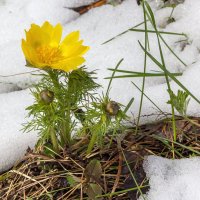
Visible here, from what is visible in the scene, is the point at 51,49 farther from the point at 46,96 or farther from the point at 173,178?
the point at 173,178

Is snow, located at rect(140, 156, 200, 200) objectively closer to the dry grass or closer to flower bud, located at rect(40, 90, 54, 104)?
the dry grass

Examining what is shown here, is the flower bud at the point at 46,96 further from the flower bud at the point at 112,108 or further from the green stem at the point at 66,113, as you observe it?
the flower bud at the point at 112,108

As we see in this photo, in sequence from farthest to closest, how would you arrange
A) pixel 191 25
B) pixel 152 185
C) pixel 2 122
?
pixel 191 25, pixel 2 122, pixel 152 185

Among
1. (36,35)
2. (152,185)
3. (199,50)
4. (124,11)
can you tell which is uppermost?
(36,35)

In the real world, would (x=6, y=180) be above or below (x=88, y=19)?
below

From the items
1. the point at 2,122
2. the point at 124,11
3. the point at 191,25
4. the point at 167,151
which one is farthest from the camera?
the point at 124,11

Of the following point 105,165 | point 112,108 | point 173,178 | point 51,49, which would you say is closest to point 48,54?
point 51,49

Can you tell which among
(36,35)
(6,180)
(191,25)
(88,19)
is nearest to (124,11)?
(88,19)

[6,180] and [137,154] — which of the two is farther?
[6,180]

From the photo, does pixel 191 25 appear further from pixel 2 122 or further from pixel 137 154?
pixel 2 122
